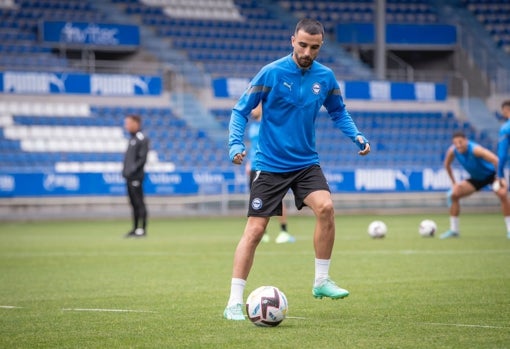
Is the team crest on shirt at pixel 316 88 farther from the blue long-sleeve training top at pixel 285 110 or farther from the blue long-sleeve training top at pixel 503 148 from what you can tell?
the blue long-sleeve training top at pixel 503 148

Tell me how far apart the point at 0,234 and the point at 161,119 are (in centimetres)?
1323

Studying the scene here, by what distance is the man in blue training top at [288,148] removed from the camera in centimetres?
790

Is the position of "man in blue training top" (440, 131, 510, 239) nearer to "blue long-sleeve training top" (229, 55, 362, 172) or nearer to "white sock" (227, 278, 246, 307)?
"blue long-sleeve training top" (229, 55, 362, 172)

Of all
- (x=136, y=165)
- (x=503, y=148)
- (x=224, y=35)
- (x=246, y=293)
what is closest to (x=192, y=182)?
(x=136, y=165)

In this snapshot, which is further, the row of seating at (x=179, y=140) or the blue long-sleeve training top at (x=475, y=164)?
the row of seating at (x=179, y=140)

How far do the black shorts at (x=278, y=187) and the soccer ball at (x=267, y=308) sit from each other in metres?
0.81

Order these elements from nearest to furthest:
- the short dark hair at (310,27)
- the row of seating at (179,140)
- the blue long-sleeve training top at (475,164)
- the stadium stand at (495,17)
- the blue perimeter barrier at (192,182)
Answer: the short dark hair at (310,27), the blue long-sleeve training top at (475,164), the blue perimeter barrier at (192,182), the row of seating at (179,140), the stadium stand at (495,17)

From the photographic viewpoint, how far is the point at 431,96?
126 feet

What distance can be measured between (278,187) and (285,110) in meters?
0.64

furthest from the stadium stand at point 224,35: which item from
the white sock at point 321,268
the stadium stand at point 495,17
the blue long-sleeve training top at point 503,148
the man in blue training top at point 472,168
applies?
the white sock at point 321,268

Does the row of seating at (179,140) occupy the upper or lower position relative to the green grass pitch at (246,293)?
upper

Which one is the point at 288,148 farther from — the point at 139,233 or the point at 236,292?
the point at 139,233

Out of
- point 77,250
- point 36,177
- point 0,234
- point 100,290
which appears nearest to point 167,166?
point 36,177

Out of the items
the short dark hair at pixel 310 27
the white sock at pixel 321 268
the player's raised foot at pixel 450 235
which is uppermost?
the short dark hair at pixel 310 27
